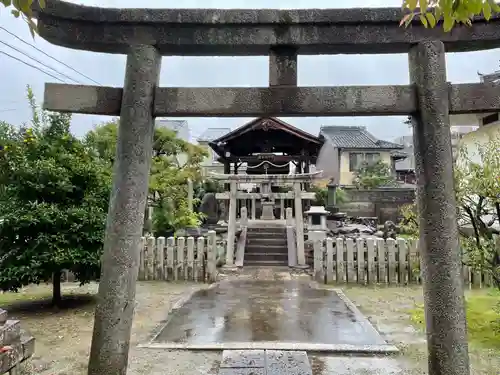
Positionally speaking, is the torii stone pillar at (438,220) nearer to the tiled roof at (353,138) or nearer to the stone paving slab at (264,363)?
the stone paving slab at (264,363)

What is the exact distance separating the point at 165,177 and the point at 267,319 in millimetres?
7764

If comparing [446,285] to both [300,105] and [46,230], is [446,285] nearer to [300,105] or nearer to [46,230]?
[300,105]

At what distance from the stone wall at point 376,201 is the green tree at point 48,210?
20358mm

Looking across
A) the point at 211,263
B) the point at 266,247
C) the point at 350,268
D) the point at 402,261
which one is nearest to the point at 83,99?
the point at 211,263

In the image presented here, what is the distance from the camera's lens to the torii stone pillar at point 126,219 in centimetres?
331

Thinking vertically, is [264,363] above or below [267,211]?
below

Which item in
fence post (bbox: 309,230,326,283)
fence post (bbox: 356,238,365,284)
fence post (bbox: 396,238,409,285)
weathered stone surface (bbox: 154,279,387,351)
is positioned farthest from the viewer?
fence post (bbox: 309,230,326,283)

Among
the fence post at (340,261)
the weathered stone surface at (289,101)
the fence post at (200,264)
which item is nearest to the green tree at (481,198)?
the weathered stone surface at (289,101)

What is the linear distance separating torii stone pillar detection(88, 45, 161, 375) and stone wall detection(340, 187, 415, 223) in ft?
75.3

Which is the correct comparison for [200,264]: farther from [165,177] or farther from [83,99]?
[83,99]

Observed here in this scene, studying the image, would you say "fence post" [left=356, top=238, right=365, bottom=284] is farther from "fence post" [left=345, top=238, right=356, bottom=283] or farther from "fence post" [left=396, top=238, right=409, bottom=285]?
"fence post" [left=396, top=238, right=409, bottom=285]

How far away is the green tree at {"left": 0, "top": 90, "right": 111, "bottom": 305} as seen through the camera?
6.49 metres

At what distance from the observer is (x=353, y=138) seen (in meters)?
34.9

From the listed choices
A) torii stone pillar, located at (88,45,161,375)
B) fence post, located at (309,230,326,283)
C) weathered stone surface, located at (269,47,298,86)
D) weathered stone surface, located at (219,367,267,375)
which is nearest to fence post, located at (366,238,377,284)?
fence post, located at (309,230,326,283)
